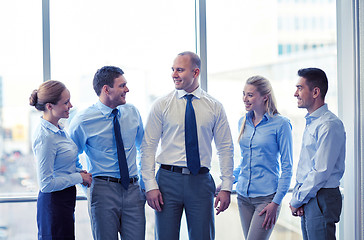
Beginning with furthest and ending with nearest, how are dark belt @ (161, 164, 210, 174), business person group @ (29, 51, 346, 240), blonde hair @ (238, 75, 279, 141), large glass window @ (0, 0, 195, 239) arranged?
1. large glass window @ (0, 0, 195, 239)
2. blonde hair @ (238, 75, 279, 141)
3. dark belt @ (161, 164, 210, 174)
4. business person group @ (29, 51, 346, 240)

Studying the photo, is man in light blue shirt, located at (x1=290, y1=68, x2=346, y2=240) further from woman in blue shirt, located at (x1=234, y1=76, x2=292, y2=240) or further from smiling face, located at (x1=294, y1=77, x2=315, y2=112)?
woman in blue shirt, located at (x1=234, y1=76, x2=292, y2=240)

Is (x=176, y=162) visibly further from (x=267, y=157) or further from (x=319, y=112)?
(x=319, y=112)

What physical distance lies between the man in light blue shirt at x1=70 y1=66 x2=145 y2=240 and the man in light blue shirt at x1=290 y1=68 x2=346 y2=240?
100 cm

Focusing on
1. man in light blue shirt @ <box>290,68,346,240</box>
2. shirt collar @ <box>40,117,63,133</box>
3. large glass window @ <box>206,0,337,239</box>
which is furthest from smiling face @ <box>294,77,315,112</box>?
shirt collar @ <box>40,117,63,133</box>

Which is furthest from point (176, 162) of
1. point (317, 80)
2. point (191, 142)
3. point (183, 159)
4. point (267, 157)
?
point (317, 80)

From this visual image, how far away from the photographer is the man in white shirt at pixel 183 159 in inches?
98.7

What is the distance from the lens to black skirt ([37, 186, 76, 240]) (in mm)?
2328

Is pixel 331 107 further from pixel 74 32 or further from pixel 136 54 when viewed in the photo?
pixel 74 32

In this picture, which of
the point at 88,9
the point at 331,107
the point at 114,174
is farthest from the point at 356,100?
the point at 88,9

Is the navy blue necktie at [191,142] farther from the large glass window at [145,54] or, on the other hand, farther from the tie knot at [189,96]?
the large glass window at [145,54]

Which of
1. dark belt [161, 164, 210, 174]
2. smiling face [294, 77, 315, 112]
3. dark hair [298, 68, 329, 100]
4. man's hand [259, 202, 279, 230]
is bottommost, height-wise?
man's hand [259, 202, 279, 230]

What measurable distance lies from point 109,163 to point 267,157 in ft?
3.33

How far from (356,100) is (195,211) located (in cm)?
158

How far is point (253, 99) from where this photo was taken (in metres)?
2.74
